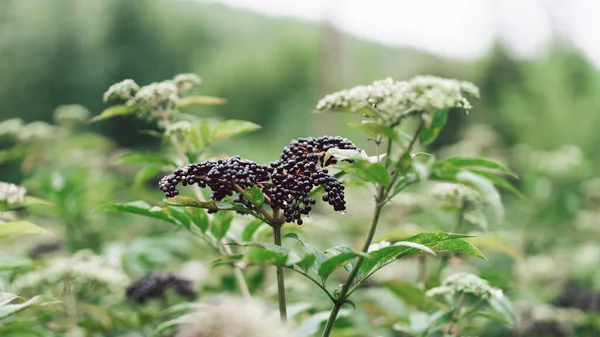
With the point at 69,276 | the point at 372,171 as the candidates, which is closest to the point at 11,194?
the point at 69,276

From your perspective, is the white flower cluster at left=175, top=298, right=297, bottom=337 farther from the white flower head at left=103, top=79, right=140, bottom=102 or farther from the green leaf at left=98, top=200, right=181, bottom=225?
the white flower head at left=103, top=79, right=140, bottom=102

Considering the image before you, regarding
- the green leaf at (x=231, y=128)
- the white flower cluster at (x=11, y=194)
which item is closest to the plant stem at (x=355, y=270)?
the green leaf at (x=231, y=128)

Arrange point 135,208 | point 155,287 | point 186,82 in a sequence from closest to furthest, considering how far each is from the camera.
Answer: point 135,208 < point 186,82 < point 155,287

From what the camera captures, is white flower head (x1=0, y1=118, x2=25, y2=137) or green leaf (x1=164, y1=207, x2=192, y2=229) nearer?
green leaf (x1=164, y1=207, x2=192, y2=229)

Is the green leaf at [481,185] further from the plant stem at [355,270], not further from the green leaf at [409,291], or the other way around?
the green leaf at [409,291]

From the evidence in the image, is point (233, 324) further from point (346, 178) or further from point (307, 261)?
point (346, 178)

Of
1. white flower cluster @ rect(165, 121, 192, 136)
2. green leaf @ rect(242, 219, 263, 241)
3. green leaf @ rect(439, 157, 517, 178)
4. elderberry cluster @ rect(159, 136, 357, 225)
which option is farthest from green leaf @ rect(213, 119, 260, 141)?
green leaf @ rect(439, 157, 517, 178)
